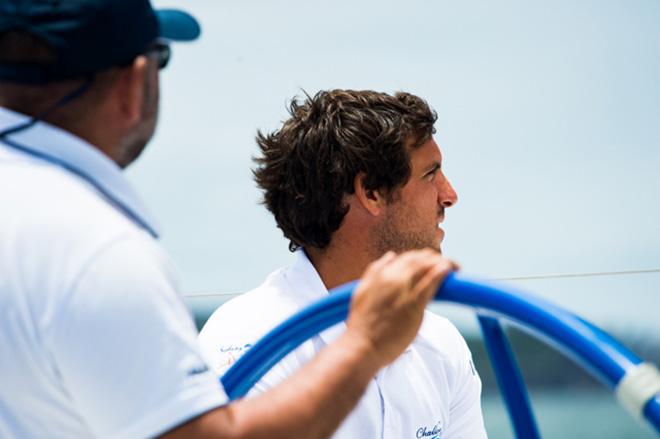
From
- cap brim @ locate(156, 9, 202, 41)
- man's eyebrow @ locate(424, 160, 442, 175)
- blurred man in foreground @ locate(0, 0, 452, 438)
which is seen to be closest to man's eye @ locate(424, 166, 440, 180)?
man's eyebrow @ locate(424, 160, 442, 175)

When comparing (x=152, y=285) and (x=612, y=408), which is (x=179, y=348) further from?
(x=612, y=408)

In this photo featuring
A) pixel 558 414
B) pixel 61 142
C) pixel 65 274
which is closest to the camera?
pixel 65 274

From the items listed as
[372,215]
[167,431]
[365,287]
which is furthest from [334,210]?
[167,431]

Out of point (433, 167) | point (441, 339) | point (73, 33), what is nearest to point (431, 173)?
point (433, 167)

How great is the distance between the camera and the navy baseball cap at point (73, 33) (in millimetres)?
1201

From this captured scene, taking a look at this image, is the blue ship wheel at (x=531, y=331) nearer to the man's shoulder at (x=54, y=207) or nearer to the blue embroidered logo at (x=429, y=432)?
the man's shoulder at (x=54, y=207)

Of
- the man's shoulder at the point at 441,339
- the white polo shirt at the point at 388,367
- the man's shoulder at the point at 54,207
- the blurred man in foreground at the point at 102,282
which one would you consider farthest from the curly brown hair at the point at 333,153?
the man's shoulder at the point at 54,207

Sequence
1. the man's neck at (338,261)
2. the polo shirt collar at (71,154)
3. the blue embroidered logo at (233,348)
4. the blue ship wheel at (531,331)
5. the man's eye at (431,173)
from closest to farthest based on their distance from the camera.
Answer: the polo shirt collar at (71,154)
the blue ship wheel at (531,331)
the blue embroidered logo at (233,348)
the man's neck at (338,261)
the man's eye at (431,173)

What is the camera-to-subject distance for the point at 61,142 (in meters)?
1.23

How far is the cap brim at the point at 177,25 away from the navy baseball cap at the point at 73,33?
162 mm

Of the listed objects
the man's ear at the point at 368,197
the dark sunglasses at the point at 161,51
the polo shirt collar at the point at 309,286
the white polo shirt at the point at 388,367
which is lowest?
the white polo shirt at the point at 388,367

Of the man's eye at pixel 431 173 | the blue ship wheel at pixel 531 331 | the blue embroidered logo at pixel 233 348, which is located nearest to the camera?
the blue ship wheel at pixel 531 331

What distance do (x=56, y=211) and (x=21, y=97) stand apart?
0.60 feet

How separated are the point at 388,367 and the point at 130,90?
4.43 ft
